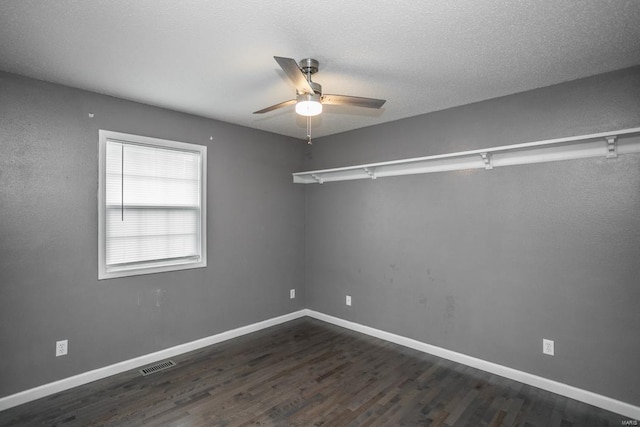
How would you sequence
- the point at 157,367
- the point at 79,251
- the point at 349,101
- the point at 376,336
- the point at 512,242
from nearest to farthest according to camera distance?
the point at 349,101 → the point at 79,251 → the point at 512,242 → the point at 157,367 → the point at 376,336

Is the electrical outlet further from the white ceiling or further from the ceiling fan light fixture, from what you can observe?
the ceiling fan light fixture

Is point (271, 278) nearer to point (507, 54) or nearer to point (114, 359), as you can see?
point (114, 359)

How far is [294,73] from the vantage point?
6.77 feet

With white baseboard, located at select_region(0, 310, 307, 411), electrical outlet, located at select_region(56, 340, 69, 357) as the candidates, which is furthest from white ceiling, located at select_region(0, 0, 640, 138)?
white baseboard, located at select_region(0, 310, 307, 411)

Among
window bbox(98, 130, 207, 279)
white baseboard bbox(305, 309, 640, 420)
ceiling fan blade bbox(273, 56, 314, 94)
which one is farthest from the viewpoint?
window bbox(98, 130, 207, 279)

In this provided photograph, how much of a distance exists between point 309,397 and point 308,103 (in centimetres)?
237

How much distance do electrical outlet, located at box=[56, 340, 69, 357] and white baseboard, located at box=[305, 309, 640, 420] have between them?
3040 mm

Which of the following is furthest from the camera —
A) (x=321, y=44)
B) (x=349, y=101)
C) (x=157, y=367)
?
(x=157, y=367)

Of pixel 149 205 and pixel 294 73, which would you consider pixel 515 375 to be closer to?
pixel 294 73

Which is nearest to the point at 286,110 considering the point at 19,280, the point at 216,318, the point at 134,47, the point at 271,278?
the point at 134,47

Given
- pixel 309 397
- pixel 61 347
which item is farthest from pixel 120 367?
pixel 309 397

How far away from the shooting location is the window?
313cm

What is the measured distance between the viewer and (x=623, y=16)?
188cm

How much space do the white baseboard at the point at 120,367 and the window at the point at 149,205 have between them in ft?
2.85
